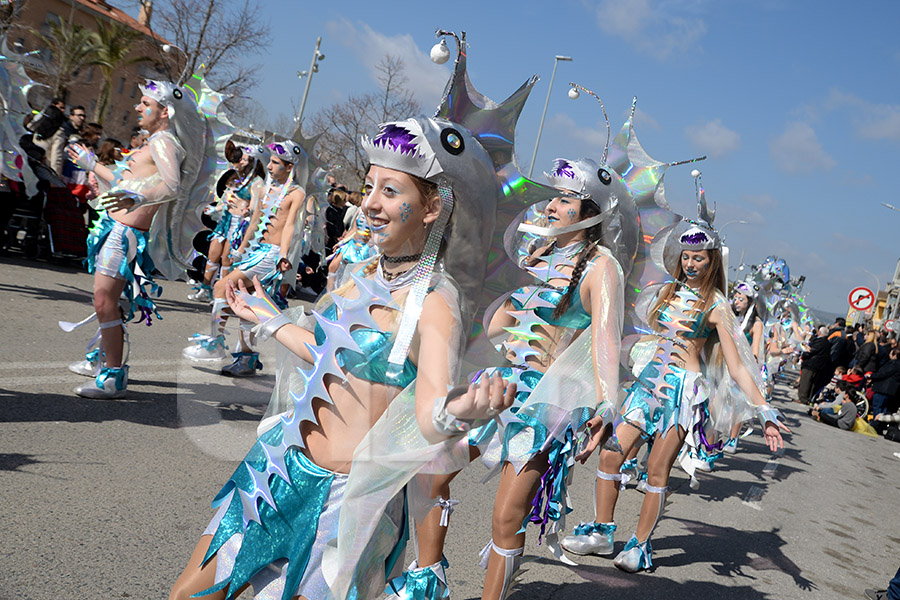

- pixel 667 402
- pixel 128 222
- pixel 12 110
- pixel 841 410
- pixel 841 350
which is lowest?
pixel 841 410

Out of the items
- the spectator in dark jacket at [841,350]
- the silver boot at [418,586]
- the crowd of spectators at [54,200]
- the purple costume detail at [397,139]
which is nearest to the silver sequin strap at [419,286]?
the purple costume detail at [397,139]

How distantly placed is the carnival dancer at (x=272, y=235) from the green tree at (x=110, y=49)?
25.3 m

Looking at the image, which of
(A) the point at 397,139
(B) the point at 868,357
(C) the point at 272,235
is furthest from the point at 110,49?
(A) the point at 397,139

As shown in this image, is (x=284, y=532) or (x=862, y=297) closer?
(x=284, y=532)

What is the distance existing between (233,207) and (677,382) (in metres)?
6.23

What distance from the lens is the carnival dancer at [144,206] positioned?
5320 mm

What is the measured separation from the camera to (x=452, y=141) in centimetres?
226

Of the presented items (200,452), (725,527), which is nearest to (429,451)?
(200,452)

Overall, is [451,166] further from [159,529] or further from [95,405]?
[95,405]

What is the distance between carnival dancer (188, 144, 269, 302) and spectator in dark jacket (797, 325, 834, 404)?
48.7ft

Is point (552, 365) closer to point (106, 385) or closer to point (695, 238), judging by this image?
point (695, 238)

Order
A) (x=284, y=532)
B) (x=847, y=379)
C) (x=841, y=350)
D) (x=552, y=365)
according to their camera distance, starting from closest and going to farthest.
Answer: (x=284, y=532) → (x=552, y=365) → (x=847, y=379) → (x=841, y=350)

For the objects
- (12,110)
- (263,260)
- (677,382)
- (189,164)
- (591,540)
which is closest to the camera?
(591,540)

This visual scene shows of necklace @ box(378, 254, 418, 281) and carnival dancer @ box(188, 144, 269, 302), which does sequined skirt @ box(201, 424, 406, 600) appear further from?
carnival dancer @ box(188, 144, 269, 302)
